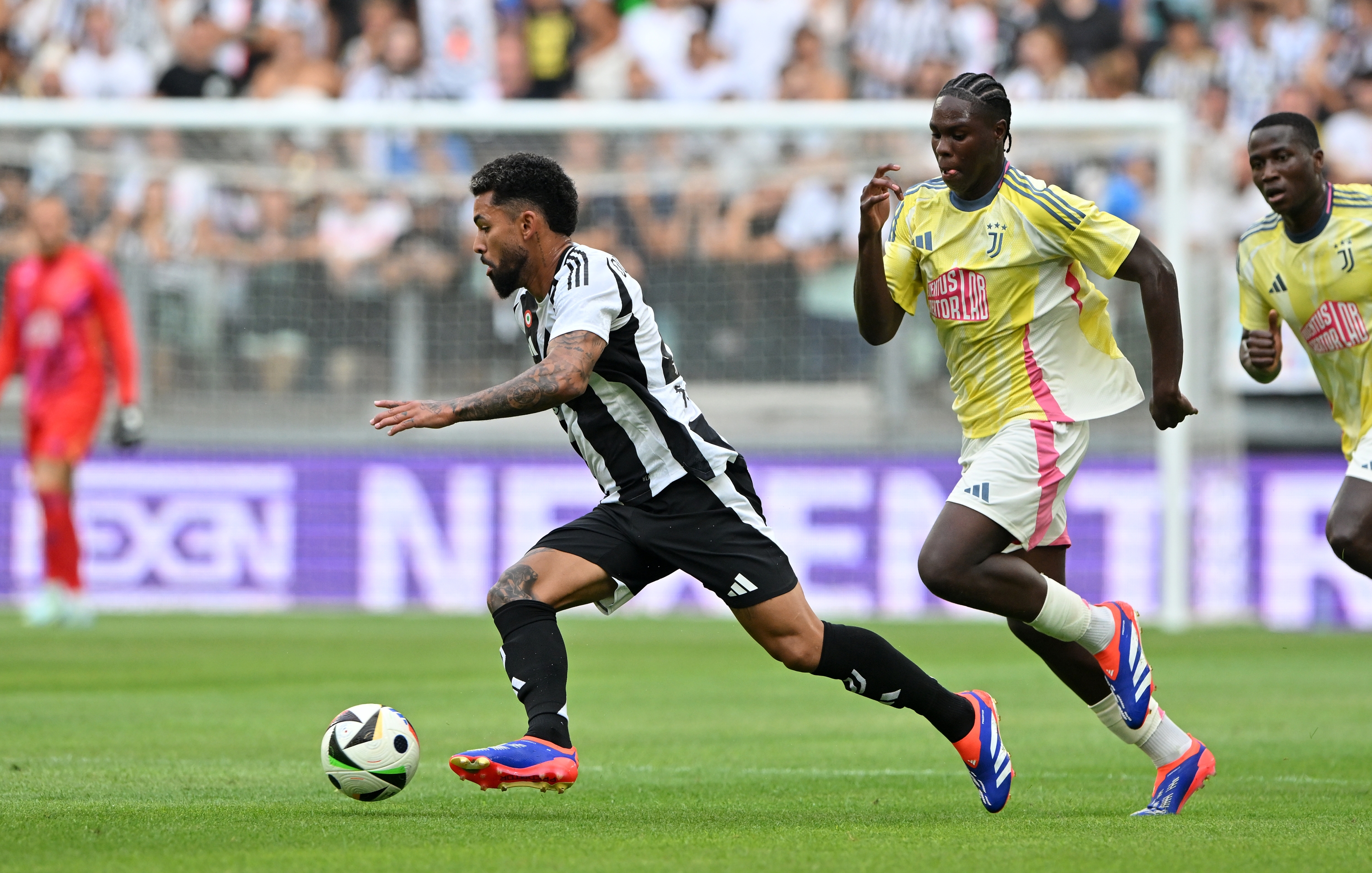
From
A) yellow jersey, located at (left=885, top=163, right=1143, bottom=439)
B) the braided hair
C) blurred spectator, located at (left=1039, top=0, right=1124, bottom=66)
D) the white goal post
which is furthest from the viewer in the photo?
blurred spectator, located at (left=1039, top=0, right=1124, bottom=66)

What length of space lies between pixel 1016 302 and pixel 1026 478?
593 mm

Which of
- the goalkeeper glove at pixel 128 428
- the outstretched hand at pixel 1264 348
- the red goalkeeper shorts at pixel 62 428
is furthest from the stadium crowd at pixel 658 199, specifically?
the outstretched hand at pixel 1264 348

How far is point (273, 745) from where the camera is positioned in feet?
23.6

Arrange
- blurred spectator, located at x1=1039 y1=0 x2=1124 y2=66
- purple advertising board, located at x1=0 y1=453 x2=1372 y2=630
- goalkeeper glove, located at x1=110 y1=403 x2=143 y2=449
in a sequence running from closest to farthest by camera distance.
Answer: goalkeeper glove, located at x1=110 y1=403 x2=143 y2=449 → purple advertising board, located at x1=0 y1=453 x2=1372 y2=630 → blurred spectator, located at x1=1039 y1=0 x2=1124 y2=66

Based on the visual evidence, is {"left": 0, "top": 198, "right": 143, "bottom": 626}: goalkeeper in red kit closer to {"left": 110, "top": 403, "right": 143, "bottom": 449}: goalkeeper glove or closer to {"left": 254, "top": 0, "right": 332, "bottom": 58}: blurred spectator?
{"left": 110, "top": 403, "right": 143, "bottom": 449}: goalkeeper glove

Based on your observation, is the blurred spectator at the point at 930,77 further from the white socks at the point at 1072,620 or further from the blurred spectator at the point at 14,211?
the white socks at the point at 1072,620

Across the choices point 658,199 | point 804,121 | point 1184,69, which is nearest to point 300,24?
point 658,199

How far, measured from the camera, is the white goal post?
43.7 ft

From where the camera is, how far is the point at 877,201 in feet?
18.2

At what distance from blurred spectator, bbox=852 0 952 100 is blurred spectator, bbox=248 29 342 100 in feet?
16.7

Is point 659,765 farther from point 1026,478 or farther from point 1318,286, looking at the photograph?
point 1318,286

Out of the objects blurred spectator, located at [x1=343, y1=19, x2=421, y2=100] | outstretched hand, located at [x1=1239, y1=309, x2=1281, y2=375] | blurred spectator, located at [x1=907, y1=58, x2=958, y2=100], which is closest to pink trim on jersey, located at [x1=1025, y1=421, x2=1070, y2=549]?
outstretched hand, located at [x1=1239, y1=309, x2=1281, y2=375]

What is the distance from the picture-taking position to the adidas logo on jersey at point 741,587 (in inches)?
217

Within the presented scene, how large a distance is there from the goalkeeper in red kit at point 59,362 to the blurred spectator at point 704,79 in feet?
20.9
